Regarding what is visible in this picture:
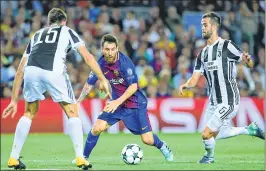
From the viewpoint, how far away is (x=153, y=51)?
22.9 meters

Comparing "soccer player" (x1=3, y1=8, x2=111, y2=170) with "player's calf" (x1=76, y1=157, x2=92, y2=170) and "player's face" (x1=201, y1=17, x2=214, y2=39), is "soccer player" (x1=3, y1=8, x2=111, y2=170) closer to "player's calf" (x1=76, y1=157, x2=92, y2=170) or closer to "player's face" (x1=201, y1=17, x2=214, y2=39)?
"player's calf" (x1=76, y1=157, x2=92, y2=170)

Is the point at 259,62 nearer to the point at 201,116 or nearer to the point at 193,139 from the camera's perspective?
the point at 201,116

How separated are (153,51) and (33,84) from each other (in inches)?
501

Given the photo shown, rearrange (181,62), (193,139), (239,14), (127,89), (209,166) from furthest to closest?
(239,14) → (181,62) → (193,139) → (127,89) → (209,166)

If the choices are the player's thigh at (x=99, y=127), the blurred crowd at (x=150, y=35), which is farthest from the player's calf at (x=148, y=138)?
the blurred crowd at (x=150, y=35)

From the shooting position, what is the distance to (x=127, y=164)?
1144 cm

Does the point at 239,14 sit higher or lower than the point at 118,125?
higher

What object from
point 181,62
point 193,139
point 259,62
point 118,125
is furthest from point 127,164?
point 259,62

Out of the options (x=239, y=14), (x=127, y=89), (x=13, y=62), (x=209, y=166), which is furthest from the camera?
(x=239, y=14)

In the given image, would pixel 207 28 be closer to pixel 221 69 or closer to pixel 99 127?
pixel 221 69

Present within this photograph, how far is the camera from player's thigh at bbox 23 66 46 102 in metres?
10.3

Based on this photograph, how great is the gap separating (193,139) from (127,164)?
286 inches

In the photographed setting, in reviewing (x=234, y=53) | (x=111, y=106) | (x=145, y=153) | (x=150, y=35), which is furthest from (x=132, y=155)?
(x=150, y=35)

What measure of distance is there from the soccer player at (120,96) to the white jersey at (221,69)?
3.63 feet
